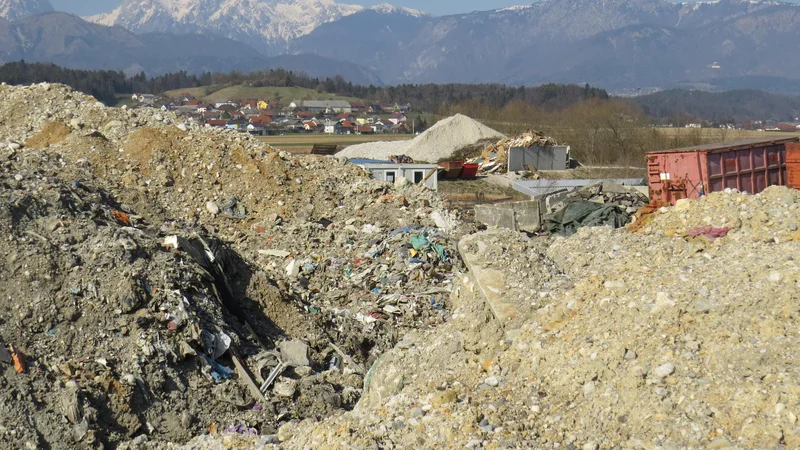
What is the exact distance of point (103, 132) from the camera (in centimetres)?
1717

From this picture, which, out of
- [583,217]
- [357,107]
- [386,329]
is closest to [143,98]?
[357,107]

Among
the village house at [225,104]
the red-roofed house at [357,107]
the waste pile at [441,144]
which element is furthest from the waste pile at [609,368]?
the red-roofed house at [357,107]

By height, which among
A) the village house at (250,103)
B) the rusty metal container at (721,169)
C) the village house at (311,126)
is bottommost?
the rusty metal container at (721,169)

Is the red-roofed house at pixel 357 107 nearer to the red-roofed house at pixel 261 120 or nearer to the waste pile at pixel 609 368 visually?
the red-roofed house at pixel 261 120

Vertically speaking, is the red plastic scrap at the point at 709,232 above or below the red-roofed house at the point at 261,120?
below

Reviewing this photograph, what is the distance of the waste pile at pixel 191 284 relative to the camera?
7871 mm

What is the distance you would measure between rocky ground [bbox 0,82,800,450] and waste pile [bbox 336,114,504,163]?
19217 mm

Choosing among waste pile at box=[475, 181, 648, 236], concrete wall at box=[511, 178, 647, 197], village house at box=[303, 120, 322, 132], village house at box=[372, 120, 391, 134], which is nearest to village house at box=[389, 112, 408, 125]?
village house at box=[372, 120, 391, 134]

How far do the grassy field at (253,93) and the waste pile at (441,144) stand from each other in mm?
71136

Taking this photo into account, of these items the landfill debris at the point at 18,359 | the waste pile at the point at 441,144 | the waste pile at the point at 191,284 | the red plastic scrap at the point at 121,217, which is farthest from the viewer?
the waste pile at the point at 441,144

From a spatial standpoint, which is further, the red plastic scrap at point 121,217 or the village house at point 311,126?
the village house at point 311,126

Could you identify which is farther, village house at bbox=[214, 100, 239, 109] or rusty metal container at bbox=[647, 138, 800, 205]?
village house at bbox=[214, 100, 239, 109]

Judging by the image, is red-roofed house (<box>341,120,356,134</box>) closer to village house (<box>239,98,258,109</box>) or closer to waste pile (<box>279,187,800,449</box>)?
village house (<box>239,98,258,109</box>)

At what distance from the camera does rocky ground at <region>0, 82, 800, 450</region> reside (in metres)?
6.04
